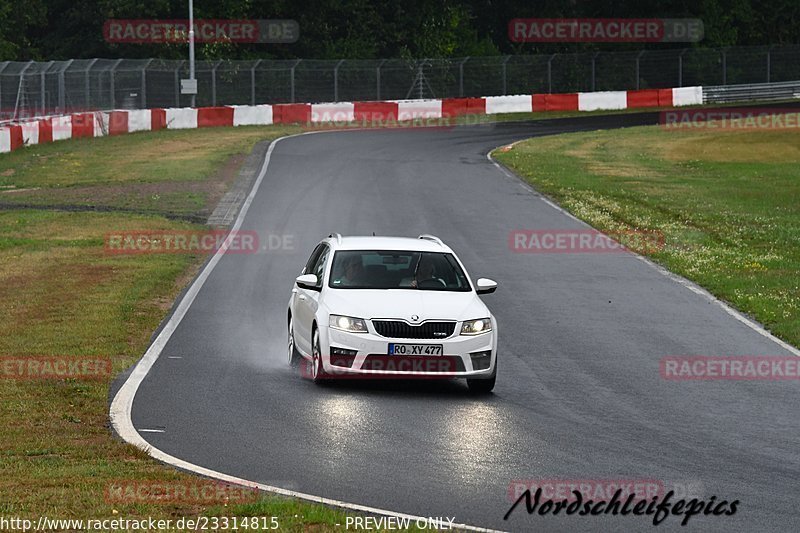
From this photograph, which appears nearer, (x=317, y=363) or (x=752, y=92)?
(x=317, y=363)

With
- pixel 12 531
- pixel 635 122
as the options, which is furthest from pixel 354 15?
pixel 12 531

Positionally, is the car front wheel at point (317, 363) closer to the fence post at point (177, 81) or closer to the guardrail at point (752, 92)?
the fence post at point (177, 81)

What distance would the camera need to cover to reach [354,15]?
7869 cm

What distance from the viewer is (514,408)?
1312 cm

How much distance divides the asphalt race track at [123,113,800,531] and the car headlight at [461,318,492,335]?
0.67 metres

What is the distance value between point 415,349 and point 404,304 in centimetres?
54

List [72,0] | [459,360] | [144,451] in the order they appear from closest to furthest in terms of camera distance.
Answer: [144,451], [459,360], [72,0]

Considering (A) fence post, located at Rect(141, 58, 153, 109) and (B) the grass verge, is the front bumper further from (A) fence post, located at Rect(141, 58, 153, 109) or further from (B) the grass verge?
(A) fence post, located at Rect(141, 58, 153, 109)

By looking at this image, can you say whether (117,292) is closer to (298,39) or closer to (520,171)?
(520,171)

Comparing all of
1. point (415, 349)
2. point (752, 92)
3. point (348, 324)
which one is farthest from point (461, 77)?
point (415, 349)

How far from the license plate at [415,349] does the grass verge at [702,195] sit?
586cm

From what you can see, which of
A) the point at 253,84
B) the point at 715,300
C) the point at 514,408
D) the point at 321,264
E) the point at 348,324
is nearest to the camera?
the point at 514,408

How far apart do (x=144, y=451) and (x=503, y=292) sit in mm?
10622

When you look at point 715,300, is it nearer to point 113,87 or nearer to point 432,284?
point 432,284
